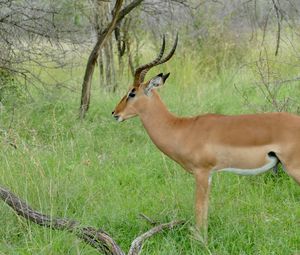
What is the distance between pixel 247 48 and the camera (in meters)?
11.6

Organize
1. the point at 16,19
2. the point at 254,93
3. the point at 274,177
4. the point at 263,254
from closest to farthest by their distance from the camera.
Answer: the point at 263,254 < the point at 274,177 < the point at 16,19 < the point at 254,93

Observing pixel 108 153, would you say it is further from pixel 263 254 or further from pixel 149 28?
pixel 149 28

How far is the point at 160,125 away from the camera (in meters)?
4.47

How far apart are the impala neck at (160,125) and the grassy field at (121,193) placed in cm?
40

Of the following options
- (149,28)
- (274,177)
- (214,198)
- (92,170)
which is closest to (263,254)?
(214,198)

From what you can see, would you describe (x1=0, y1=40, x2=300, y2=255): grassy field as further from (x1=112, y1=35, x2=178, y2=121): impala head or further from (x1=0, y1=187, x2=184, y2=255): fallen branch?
(x1=112, y1=35, x2=178, y2=121): impala head

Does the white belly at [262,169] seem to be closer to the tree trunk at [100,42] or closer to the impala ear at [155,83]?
the impala ear at [155,83]

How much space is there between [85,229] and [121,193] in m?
1.24

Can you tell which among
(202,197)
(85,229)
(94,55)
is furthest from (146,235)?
(94,55)

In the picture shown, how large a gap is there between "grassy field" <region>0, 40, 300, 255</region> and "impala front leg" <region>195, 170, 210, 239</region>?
3.3 inches

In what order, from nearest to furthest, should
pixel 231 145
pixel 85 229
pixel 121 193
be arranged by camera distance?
pixel 85 229 → pixel 231 145 → pixel 121 193

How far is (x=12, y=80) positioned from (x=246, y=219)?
4.49 metres

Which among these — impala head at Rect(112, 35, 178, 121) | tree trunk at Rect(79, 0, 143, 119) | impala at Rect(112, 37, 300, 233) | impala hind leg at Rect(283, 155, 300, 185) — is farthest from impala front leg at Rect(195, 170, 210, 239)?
tree trunk at Rect(79, 0, 143, 119)

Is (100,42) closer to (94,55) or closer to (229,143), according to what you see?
(94,55)
